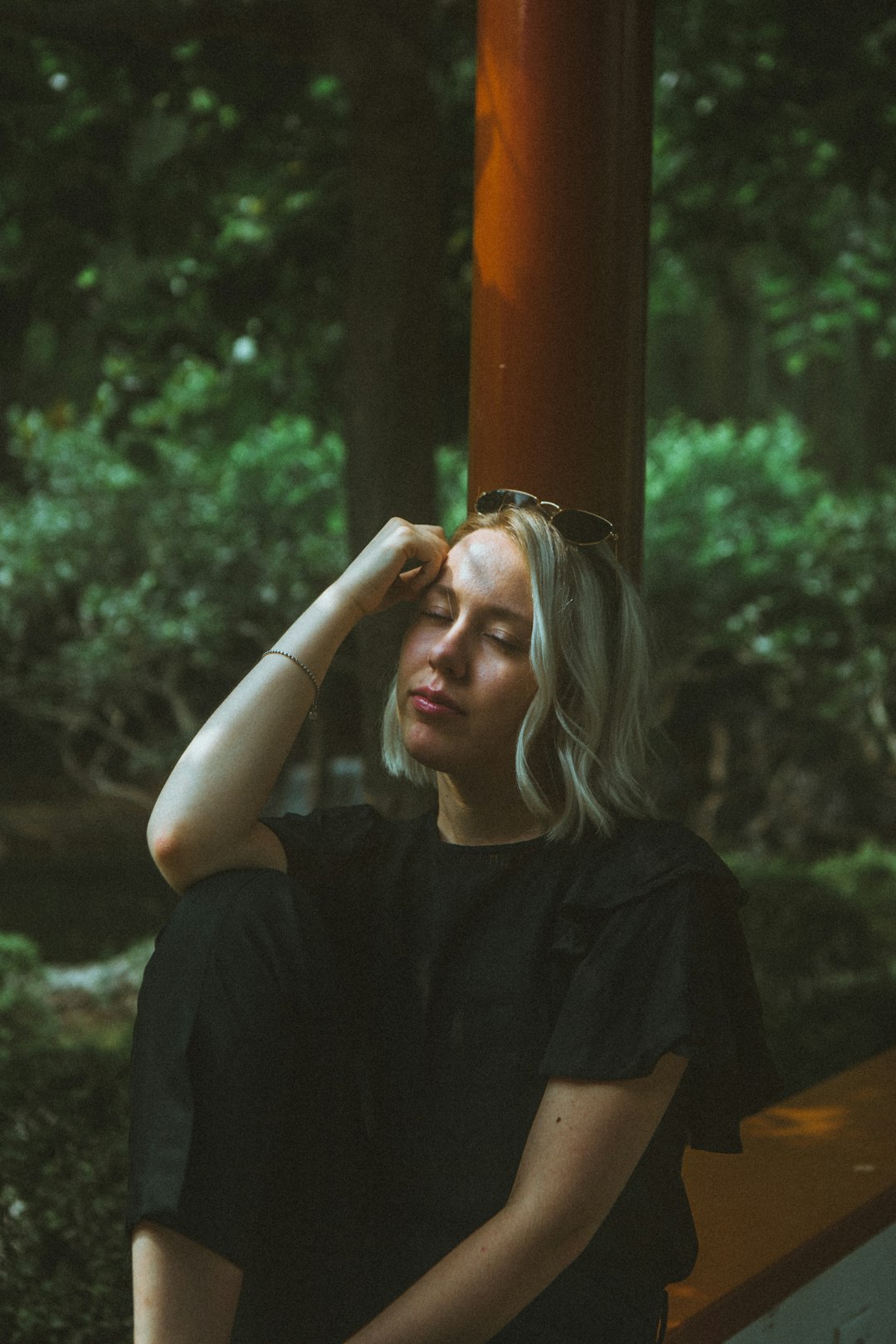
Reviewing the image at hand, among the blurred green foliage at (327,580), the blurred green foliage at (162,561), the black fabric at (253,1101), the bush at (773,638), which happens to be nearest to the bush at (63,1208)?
the black fabric at (253,1101)

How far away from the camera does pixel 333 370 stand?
5.96 metres

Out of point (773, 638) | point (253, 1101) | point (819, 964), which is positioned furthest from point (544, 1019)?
point (773, 638)

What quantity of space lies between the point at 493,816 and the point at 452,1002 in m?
0.27

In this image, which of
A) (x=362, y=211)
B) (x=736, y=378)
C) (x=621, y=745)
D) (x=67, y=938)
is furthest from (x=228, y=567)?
(x=736, y=378)

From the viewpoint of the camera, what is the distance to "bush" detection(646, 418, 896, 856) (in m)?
9.31

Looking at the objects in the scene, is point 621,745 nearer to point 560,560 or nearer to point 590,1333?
point 560,560

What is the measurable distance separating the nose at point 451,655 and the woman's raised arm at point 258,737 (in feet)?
0.50

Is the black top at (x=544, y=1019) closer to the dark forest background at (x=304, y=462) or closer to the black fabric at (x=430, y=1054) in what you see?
the black fabric at (x=430, y=1054)

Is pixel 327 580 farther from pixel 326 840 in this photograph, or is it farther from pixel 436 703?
pixel 436 703

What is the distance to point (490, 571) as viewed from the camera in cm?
202

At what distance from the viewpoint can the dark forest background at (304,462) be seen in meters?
3.71

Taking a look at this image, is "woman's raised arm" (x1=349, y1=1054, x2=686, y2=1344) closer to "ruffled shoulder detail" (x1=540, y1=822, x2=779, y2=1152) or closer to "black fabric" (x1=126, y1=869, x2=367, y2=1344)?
"ruffled shoulder detail" (x1=540, y1=822, x2=779, y2=1152)

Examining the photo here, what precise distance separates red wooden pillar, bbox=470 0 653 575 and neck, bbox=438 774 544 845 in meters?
0.53

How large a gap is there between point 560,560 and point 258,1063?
783mm
